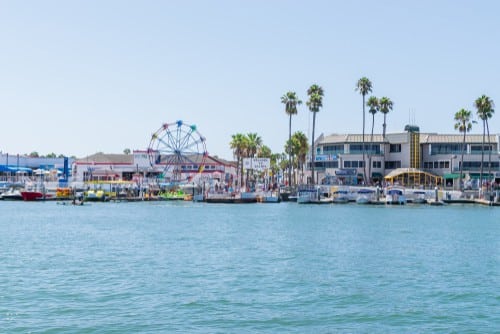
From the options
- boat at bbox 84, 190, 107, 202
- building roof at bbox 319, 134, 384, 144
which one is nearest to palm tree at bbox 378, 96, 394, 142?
building roof at bbox 319, 134, 384, 144

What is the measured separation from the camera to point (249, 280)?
3444 centimetres

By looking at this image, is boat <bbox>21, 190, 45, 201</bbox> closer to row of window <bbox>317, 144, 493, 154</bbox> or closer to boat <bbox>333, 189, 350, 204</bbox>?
row of window <bbox>317, 144, 493, 154</bbox>

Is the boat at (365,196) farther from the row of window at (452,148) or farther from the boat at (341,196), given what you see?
the row of window at (452,148)

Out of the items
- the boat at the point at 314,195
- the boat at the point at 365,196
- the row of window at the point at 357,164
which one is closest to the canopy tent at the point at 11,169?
the row of window at the point at 357,164

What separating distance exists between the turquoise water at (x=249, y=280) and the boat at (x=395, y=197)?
5121 centimetres

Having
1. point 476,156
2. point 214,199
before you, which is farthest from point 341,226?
point 476,156

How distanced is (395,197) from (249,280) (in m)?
84.8

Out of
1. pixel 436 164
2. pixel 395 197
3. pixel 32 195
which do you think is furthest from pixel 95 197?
pixel 436 164

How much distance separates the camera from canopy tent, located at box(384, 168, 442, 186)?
413 feet

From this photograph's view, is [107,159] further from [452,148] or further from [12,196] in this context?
[452,148]

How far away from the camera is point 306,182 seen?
146 meters

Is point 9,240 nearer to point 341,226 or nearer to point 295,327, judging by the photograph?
point 341,226

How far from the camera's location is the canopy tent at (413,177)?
126 meters

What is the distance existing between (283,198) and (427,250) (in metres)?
83.0
